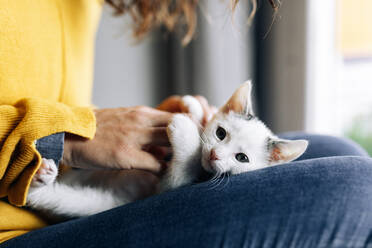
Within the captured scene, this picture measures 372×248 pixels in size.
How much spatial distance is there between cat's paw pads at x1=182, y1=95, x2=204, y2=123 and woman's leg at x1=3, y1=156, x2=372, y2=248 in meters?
0.37

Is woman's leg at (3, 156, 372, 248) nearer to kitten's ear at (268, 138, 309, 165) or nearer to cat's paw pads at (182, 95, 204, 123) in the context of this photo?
kitten's ear at (268, 138, 309, 165)

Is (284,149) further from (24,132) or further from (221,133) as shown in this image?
(24,132)

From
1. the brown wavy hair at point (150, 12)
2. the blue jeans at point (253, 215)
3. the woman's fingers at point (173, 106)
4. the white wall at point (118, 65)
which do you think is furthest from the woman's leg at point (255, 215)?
the white wall at point (118, 65)

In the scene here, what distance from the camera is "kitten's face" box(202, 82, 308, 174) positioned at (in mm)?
882

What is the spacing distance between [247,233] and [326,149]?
21.6 inches

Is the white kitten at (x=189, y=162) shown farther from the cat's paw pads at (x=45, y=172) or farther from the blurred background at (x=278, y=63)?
the blurred background at (x=278, y=63)

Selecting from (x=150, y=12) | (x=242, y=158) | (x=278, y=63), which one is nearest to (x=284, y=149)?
(x=242, y=158)

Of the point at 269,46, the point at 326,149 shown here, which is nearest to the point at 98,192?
the point at 326,149

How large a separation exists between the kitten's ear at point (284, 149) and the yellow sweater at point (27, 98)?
49cm

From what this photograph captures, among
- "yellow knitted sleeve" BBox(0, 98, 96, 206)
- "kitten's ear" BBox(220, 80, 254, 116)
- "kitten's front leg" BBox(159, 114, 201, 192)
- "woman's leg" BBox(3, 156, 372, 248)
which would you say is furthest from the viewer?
"kitten's ear" BBox(220, 80, 254, 116)

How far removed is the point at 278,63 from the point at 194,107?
138 centimetres

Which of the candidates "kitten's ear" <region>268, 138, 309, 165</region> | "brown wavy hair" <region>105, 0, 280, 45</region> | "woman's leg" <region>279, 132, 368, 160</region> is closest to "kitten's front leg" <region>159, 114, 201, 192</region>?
"kitten's ear" <region>268, 138, 309, 165</region>

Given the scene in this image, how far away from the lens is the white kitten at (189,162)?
2.82 ft

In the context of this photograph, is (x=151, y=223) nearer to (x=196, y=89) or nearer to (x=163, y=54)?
(x=196, y=89)
